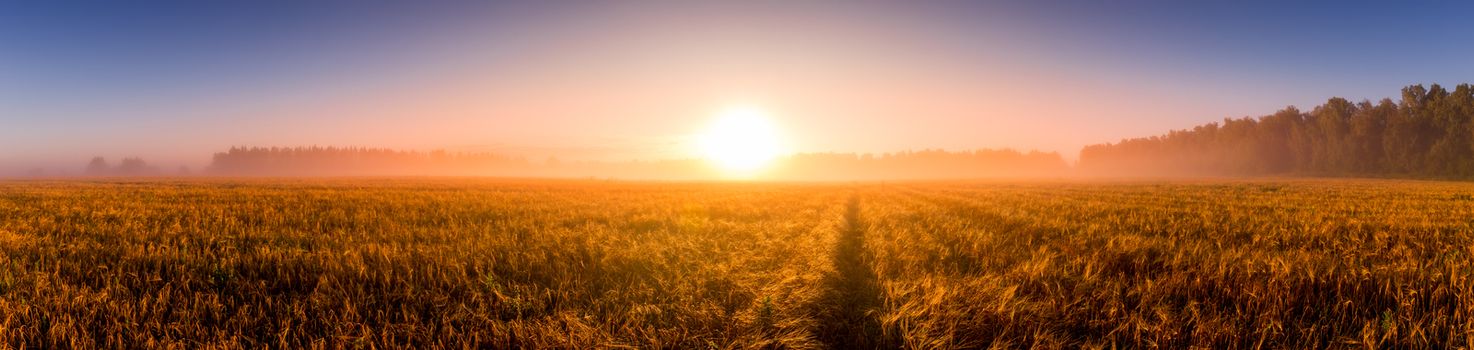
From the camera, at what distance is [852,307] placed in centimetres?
477

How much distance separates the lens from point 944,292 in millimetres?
4539

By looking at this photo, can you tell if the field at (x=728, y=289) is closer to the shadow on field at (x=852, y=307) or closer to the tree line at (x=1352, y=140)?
the shadow on field at (x=852, y=307)

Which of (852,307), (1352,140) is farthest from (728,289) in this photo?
(1352,140)

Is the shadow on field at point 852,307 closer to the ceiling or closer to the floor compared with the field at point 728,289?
closer to the floor

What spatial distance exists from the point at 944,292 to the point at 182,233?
10.7 meters

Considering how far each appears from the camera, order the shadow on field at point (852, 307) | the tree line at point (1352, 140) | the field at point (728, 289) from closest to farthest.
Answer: the field at point (728, 289) → the shadow on field at point (852, 307) → the tree line at point (1352, 140)

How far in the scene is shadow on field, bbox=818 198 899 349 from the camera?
3.81 meters

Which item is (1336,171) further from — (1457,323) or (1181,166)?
(1457,323)

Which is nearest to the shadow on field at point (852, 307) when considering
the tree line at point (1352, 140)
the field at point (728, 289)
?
the field at point (728, 289)

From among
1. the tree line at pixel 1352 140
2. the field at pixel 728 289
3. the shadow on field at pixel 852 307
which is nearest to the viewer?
the field at pixel 728 289

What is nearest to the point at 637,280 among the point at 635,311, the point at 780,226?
the point at 635,311

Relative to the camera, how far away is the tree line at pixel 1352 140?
70.2 metres

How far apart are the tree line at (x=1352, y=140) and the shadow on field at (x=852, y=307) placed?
107 metres

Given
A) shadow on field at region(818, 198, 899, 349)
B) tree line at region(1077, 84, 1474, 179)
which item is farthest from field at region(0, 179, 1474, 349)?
tree line at region(1077, 84, 1474, 179)
